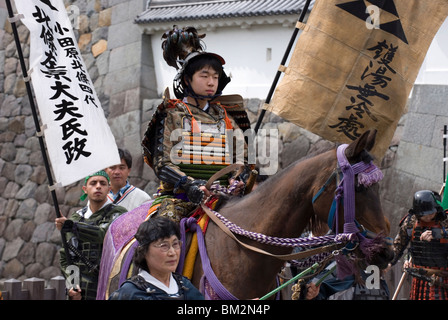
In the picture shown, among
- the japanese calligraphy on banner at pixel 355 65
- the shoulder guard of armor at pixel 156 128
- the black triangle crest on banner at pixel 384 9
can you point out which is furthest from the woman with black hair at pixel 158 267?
the black triangle crest on banner at pixel 384 9

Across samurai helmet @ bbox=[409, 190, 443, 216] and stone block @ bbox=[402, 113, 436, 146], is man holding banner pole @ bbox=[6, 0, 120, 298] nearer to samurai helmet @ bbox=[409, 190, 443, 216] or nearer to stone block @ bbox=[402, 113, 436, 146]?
samurai helmet @ bbox=[409, 190, 443, 216]

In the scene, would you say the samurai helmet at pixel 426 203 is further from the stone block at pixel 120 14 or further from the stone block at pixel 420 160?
the stone block at pixel 120 14

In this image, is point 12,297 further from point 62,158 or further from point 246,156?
point 246,156

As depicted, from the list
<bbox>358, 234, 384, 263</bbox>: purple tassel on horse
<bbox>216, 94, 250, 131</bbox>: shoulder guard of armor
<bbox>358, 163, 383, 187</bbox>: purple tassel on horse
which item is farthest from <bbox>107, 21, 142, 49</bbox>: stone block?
<bbox>358, 234, 384, 263</bbox>: purple tassel on horse

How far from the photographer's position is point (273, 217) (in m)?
5.48

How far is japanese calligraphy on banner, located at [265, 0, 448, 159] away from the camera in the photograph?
881 cm

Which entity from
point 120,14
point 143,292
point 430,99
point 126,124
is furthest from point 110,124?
point 143,292

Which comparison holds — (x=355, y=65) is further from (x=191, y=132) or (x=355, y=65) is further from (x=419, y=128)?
(x=419, y=128)

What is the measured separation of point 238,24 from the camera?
47.2ft

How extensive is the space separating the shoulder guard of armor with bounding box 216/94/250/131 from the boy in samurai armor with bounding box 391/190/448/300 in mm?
3473

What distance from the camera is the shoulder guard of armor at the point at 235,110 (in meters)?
6.54
